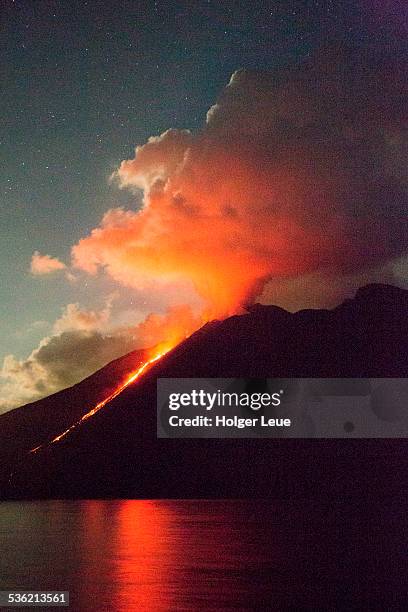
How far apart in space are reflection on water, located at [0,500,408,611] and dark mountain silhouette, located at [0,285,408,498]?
90.9 meters

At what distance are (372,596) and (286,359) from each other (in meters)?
162

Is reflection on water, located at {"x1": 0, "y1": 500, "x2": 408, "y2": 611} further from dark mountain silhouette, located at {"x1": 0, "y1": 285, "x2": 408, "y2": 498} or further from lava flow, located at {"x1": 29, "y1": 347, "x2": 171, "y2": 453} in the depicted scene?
lava flow, located at {"x1": 29, "y1": 347, "x2": 171, "y2": 453}

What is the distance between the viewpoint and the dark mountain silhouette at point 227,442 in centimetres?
13375

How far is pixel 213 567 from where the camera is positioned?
19.3 meters

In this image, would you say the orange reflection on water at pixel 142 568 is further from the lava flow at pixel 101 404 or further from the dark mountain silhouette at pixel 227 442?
the lava flow at pixel 101 404

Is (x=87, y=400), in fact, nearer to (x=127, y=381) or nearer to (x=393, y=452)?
(x=127, y=381)

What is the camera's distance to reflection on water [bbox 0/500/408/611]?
48.4 ft

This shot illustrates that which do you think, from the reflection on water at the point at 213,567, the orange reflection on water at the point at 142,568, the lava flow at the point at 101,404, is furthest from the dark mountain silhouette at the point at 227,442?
the orange reflection on water at the point at 142,568

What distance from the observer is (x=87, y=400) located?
A: 194 m

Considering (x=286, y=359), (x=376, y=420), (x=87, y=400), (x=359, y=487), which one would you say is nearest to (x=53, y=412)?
(x=87, y=400)

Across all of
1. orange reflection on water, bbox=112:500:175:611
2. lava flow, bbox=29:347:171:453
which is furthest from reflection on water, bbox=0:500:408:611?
lava flow, bbox=29:347:171:453

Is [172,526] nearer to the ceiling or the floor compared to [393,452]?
nearer to the floor

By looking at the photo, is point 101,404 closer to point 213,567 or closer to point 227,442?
point 227,442

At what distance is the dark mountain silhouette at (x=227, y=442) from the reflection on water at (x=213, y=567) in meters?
90.9
